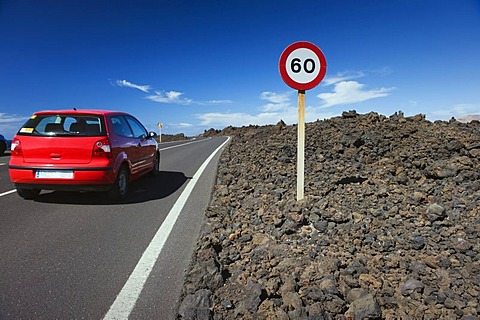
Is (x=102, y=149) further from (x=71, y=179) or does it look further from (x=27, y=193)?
(x=27, y=193)

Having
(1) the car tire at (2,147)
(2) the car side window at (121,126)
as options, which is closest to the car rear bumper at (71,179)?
(2) the car side window at (121,126)

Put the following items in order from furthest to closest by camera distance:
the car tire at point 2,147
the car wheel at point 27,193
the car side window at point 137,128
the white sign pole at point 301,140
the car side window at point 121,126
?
the car tire at point 2,147
the car side window at point 137,128
the car side window at point 121,126
the car wheel at point 27,193
the white sign pole at point 301,140

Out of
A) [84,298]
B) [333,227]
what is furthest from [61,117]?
[333,227]

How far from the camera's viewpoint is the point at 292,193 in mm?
5203

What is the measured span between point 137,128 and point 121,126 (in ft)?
3.31

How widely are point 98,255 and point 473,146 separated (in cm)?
671

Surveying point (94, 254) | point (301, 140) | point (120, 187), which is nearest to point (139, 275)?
point (94, 254)

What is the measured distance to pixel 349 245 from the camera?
3189mm

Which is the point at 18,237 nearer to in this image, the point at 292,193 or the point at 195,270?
the point at 195,270

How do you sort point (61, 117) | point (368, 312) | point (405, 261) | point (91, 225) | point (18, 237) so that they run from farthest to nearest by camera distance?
point (61, 117) → point (91, 225) → point (18, 237) → point (405, 261) → point (368, 312)

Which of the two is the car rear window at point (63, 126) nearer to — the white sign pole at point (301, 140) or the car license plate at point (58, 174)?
the car license plate at point (58, 174)

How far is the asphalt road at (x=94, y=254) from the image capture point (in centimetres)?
253

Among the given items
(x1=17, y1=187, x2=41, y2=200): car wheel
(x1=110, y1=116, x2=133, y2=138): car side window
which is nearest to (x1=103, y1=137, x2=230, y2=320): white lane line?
(x1=110, y1=116, x2=133, y2=138): car side window

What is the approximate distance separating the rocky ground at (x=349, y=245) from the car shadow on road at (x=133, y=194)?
1.44 metres
